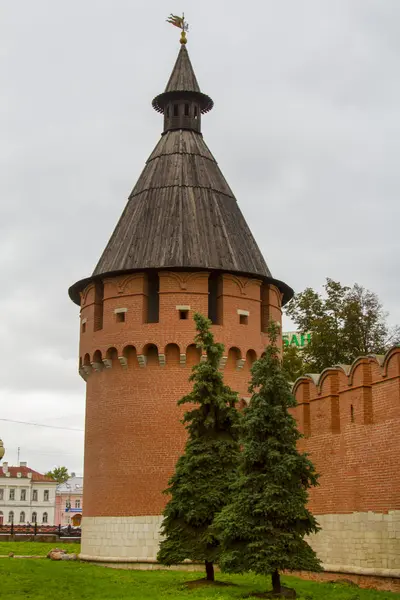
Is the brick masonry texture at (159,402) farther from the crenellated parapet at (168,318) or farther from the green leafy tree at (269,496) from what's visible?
the green leafy tree at (269,496)

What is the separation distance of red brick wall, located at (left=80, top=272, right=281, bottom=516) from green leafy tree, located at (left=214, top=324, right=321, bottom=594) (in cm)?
605

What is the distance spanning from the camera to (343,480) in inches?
697

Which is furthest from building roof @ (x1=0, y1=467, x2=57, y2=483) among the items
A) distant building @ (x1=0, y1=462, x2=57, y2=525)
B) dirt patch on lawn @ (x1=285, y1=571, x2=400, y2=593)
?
dirt patch on lawn @ (x1=285, y1=571, x2=400, y2=593)

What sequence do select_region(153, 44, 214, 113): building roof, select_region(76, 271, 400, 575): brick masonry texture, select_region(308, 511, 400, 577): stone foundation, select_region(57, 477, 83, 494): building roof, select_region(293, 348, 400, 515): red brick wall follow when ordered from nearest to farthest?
select_region(308, 511, 400, 577): stone foundation → select_region(293, 348, 400, 515): red brick wall → select_region(76, 271, 400, 575): brick masonry texture → select_region(153, 44, 214, 113): building roof → select_region(57, 477, 83, 494): building roof

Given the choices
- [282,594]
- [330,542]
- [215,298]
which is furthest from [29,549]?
[282,594]

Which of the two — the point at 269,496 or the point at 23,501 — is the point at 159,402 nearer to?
the point at 269,496

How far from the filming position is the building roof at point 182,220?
22.6 metres

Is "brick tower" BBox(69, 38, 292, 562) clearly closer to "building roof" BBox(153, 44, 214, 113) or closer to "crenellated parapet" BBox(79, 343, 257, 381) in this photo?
"crenellated parapet" BBox(79, 343, 257, 381)

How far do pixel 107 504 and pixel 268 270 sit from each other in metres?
8.04

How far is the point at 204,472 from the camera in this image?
1719 cm

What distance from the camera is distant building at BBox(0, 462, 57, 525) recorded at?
82375mm

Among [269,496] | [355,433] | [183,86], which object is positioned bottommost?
[269,496]

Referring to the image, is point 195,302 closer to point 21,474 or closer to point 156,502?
point 156,502

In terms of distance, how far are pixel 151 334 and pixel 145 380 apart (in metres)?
1.20
